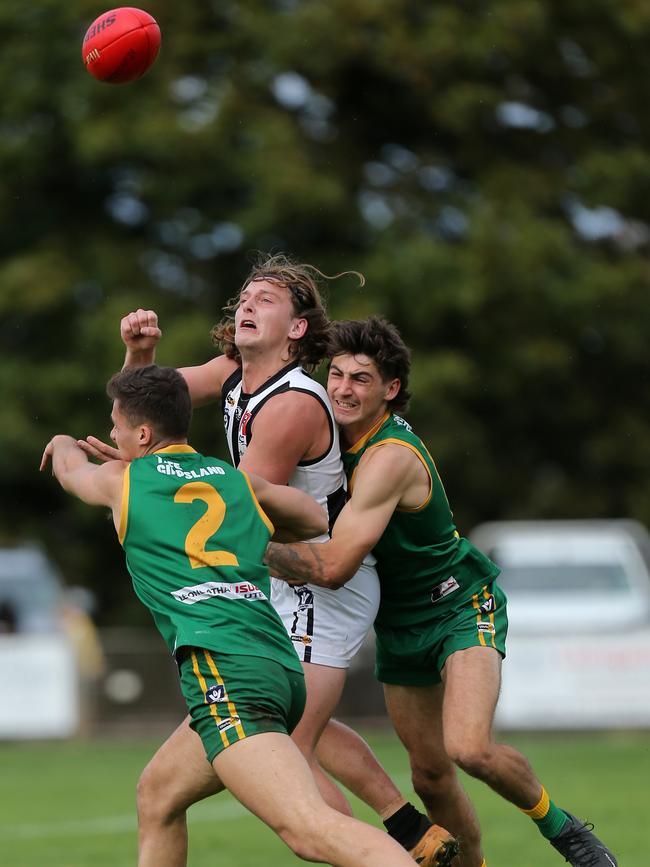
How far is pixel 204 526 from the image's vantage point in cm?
563

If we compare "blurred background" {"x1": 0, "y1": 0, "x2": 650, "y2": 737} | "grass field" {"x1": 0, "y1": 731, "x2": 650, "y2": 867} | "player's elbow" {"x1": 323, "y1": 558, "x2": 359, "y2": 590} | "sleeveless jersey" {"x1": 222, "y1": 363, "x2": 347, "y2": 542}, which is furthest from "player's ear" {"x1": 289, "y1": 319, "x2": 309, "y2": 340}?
"blurred background" {"x1": 0, "y1": 0, "x2": 650, "y2": 737}

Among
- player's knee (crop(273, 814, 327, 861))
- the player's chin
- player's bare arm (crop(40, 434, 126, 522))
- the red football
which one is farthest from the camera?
the red football

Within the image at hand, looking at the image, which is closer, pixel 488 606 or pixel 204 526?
pixel 204 526

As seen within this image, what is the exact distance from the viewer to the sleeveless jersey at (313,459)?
6.50 m

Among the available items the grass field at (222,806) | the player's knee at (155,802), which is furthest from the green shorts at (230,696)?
the grass field at (222,806)

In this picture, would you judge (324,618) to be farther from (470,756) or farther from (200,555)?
(200,555)

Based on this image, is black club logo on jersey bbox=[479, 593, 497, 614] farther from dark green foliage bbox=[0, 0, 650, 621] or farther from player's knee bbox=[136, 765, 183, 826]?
dark green foliage bbox=[0, 0, 650, 621]

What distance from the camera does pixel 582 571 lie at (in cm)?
2031

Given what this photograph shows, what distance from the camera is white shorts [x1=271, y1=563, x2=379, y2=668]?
663cm

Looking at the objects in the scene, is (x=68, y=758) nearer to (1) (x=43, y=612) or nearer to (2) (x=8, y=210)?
(1) (x=43, y=612)

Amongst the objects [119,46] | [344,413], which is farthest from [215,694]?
[119,46]

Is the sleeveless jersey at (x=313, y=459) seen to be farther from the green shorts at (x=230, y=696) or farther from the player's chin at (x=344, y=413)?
the green shorts at (x=230, y=696)

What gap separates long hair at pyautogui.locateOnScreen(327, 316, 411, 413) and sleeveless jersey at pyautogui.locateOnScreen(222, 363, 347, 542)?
0.27 m

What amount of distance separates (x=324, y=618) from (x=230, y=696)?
1.21 meters
